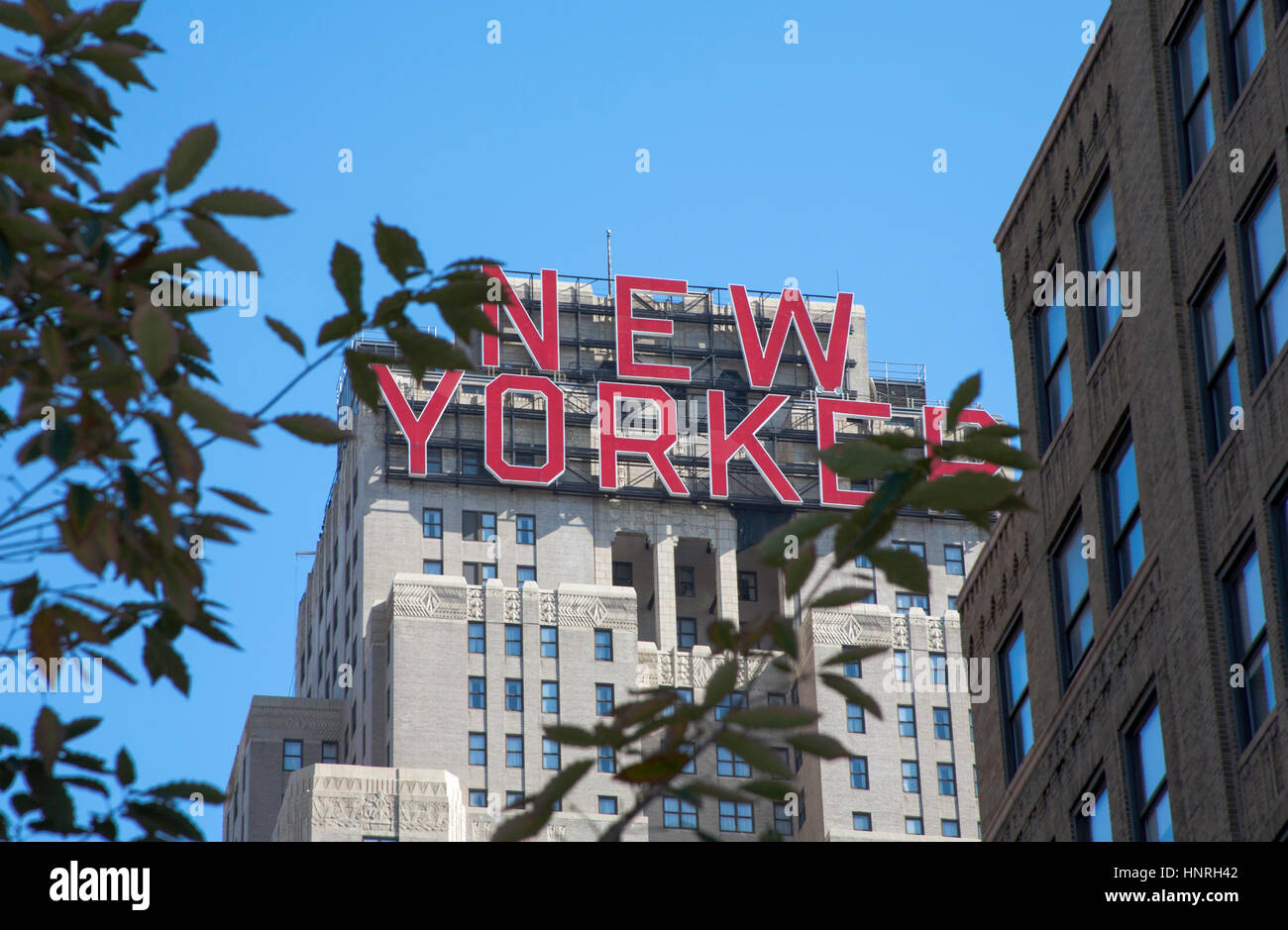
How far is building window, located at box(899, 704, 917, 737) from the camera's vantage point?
120m

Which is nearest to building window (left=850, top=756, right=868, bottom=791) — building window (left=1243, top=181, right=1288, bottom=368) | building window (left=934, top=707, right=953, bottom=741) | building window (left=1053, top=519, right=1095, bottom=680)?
building window (left=934, top=707, right=953, bottom=741)

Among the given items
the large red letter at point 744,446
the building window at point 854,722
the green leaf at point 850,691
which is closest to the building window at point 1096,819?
the green leaf at point 850,691

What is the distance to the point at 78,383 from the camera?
20.7 feet

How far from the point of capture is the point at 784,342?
13425cm

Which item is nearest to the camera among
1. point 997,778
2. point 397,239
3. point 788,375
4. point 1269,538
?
point 397,239

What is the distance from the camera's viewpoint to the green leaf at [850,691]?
5449 mm

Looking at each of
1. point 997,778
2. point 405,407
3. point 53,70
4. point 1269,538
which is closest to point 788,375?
point 405,407

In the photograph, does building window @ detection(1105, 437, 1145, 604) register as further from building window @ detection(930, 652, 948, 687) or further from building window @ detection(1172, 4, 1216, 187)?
building window @ detection(930, 652, 948, 687)

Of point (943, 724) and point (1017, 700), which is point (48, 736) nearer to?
point (1017, 700)

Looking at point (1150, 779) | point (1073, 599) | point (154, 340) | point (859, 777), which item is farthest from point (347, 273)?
point (859, 777)

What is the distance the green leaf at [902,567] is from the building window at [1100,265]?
81.5 ft

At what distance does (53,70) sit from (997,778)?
1150 inches

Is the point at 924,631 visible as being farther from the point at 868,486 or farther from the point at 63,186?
the point at 63,186

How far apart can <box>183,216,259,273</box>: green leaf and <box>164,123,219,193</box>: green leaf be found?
5.7 inches
